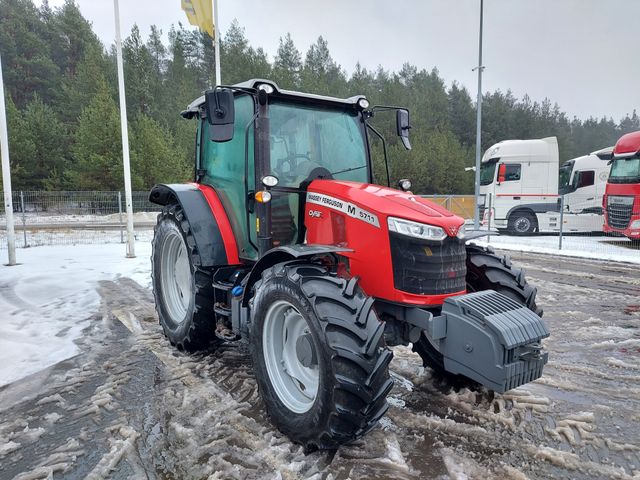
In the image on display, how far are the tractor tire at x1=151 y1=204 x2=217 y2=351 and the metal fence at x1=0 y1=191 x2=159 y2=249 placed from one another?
1114 centimetres

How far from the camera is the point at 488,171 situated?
62.4 feet

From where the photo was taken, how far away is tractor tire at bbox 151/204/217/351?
4.22 m

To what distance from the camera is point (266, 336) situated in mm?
3160

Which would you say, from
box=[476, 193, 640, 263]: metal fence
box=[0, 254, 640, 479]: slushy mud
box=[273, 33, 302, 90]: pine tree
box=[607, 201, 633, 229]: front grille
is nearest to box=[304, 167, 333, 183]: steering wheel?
box=[0, 254, 640, 479]: slushy mud

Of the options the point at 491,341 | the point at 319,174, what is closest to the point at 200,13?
the point at 319,174

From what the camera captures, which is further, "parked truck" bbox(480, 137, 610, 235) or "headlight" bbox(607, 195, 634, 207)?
"parked truck" bbox(480, 137, 610, 235)

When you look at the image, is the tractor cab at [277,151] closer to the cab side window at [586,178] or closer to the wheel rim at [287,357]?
the wheel rim at [287,357]

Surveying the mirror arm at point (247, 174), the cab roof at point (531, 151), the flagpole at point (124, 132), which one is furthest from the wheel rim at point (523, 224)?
the mirror arm at point (247, 174)

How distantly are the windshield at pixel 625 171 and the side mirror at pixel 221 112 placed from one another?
1454 cm

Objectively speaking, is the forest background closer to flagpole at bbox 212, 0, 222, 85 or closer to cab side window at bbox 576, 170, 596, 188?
flagpole at bbox 212, 0, 222, 85

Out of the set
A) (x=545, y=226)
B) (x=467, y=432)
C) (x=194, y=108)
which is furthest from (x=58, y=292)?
(x=545, y=226)

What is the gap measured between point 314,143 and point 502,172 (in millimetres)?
16143

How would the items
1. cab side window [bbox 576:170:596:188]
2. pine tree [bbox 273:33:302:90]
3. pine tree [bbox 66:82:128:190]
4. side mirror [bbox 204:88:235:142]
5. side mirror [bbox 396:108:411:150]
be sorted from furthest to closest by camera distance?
pine tree [bbox 273:33:302:90], pine tree [bbox 66:82:128:190], cab side window [bbox 576:170:596:188], side mirror [bbox 396:108:411:150], side mirror [bbox 204:88:235:142]

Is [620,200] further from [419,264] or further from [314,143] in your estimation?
[419,264]
